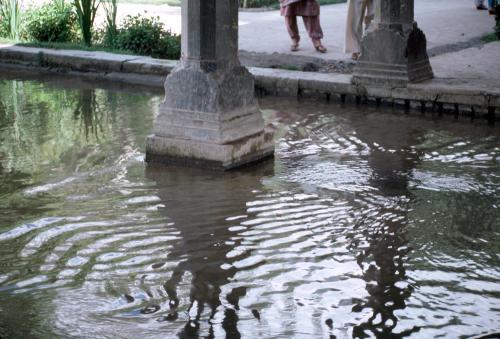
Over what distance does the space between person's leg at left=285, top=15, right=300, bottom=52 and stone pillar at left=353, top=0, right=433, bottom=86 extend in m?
2.50

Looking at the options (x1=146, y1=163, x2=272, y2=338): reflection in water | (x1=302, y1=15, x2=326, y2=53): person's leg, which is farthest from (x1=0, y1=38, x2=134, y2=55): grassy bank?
(x1=146, y1=163, x2=272, y2=338): reflection in water

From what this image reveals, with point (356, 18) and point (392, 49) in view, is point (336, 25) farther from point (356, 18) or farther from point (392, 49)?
point (392, 49)

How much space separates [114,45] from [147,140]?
5.37m

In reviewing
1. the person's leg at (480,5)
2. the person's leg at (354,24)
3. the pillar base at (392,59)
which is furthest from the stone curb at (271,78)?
the person's leg at (480,5)

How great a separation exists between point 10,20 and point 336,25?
5.31 meters

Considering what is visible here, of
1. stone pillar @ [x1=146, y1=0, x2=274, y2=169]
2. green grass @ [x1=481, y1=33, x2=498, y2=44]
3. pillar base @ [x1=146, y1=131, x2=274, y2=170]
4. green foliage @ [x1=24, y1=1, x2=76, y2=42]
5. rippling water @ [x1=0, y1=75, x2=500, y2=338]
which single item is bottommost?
rippling water @ [x1=0, y1=75, x2=500, y2=338]

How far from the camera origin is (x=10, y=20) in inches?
500

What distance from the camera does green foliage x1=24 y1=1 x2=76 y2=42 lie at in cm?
1249

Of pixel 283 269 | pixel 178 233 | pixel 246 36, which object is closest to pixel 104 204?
pixel 178 233

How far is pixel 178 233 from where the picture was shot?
16.6 feet

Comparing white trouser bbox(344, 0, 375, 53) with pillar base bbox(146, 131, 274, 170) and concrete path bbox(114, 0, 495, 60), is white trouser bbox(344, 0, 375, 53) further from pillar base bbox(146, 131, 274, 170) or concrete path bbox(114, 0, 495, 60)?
pillar base bbox(146, 131, 274, 170)

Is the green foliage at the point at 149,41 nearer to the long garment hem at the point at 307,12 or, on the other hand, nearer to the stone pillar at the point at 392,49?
the long garment hem at the point at 307,12

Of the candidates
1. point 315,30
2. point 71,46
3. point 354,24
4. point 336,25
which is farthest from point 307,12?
point 336,25

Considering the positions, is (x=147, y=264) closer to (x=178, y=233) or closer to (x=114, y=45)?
(x=178, y=233)
